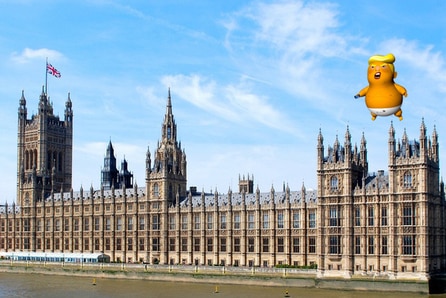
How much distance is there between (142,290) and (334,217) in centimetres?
3229

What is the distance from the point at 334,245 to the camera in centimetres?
11188

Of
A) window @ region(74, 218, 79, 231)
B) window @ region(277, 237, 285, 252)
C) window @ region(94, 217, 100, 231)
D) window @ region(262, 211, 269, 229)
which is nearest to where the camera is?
window @ region(277, 237, 285, 252)

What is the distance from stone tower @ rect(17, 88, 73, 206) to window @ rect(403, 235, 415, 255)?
95162mm

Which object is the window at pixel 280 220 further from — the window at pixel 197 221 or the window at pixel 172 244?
the window at pixel 172 244

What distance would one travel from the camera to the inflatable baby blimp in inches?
1330

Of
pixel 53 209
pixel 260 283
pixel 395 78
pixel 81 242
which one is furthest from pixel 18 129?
pixel 395 78

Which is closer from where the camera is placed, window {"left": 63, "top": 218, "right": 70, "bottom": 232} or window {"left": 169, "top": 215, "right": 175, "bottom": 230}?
window {"left": 169, "top": 215, "right": 175, "bottom": 230}

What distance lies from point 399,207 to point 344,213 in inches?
359

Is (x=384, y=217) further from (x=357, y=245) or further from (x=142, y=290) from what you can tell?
(x=142, y=290)

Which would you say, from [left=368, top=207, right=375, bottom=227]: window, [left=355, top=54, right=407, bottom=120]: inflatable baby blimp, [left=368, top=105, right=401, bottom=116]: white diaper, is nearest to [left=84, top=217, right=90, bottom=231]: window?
[left=368, top=207, right=375, bottom=227]: window

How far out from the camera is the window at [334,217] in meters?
112

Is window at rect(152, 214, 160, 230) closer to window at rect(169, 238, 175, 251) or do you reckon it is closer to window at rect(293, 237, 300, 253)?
window at rect(169, 238, 175, 251)

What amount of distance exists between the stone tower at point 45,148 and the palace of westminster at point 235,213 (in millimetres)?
296

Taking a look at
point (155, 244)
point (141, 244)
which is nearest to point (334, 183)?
point (155, 244)
